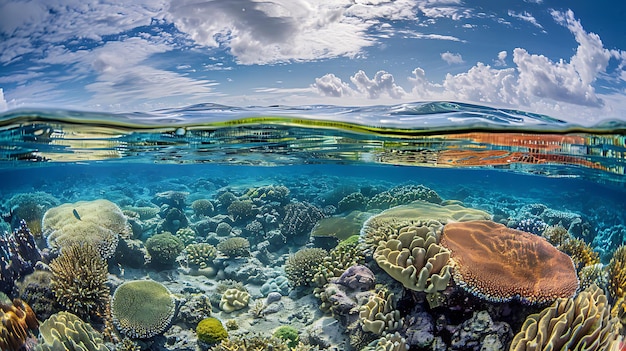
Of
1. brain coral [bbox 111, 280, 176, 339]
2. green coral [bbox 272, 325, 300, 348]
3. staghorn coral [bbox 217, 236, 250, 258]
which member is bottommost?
green coral [bbox 272, 325, 300, 348]

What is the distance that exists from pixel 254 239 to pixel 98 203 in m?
3.70

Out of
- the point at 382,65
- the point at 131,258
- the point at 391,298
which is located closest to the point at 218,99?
the point at 382,65

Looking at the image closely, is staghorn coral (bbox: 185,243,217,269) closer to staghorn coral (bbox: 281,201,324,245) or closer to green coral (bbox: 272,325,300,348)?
staghorn coral (bbox: 281,201,324,245)

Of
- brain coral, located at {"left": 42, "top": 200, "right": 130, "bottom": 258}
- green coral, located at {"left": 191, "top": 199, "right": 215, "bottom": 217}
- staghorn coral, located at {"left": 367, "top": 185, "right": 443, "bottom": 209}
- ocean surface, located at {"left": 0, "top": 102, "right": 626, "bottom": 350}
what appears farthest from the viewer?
green coral, located at {"left": 191, "top": 199, "right": 215, "bottom": 217}

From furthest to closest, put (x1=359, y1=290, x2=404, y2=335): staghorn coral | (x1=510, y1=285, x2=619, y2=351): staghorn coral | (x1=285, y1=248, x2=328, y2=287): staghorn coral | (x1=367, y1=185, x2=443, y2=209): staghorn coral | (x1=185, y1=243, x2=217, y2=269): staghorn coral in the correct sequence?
(x1=367, y1=185, x2=443, y2=209): staghorn coral
(x1=185, y1=243, x2=217, y2=269): staghorn coral
(x1=285, y1=248, x2=328, y2=287): staghorn coral
(x1=359, y1=290, x2=404, y2=335): staghorn coral
(x1=510, y1=285, x2=619, y2=351): staghorn coral

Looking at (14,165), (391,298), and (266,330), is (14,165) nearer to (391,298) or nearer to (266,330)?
(266,330)

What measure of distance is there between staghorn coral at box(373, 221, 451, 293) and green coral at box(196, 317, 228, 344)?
2.99m

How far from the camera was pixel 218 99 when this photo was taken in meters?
7.82

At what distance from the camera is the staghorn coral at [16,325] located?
626cm

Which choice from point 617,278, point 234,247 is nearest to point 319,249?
point 234,247

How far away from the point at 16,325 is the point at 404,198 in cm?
813

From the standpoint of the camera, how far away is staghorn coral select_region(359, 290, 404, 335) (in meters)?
5.58

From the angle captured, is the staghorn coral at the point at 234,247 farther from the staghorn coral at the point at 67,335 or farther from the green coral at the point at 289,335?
the staghorn coral at the point at 67,335

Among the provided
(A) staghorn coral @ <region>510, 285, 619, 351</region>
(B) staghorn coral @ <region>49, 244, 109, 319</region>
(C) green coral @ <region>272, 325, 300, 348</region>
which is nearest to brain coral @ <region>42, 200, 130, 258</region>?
(B) staghorn coral @ <region>49, 244, 109, 319</region>
